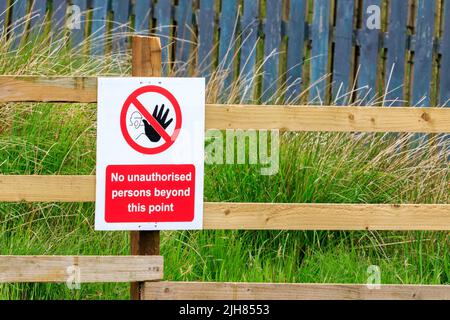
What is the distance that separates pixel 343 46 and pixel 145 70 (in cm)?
414

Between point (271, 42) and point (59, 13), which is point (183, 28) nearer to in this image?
point (271, 42)

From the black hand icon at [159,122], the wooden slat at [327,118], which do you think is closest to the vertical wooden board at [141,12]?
the wooden slat at [327,118]

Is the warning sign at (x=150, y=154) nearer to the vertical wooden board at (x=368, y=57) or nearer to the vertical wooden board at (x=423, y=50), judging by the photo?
the vertical wooden board at (x=368, y=57)

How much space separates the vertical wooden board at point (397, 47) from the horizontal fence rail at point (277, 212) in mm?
3730

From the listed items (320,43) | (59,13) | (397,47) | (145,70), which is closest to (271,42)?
(320,43)

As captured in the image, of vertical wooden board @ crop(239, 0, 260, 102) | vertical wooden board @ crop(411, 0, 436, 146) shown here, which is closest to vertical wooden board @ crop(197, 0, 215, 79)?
vertical wooden board @ crop(239, 0, 260, 102)

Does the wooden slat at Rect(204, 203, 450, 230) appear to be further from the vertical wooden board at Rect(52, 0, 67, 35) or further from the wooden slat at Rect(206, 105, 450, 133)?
the vertical wooden board at Rect(52, 0, 67, 35)

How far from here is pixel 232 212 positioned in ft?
20.6

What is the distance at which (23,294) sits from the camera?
20.8ft

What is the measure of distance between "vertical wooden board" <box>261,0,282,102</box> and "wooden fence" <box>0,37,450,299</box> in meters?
3.56

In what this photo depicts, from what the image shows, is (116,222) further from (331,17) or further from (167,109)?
(331,17)
